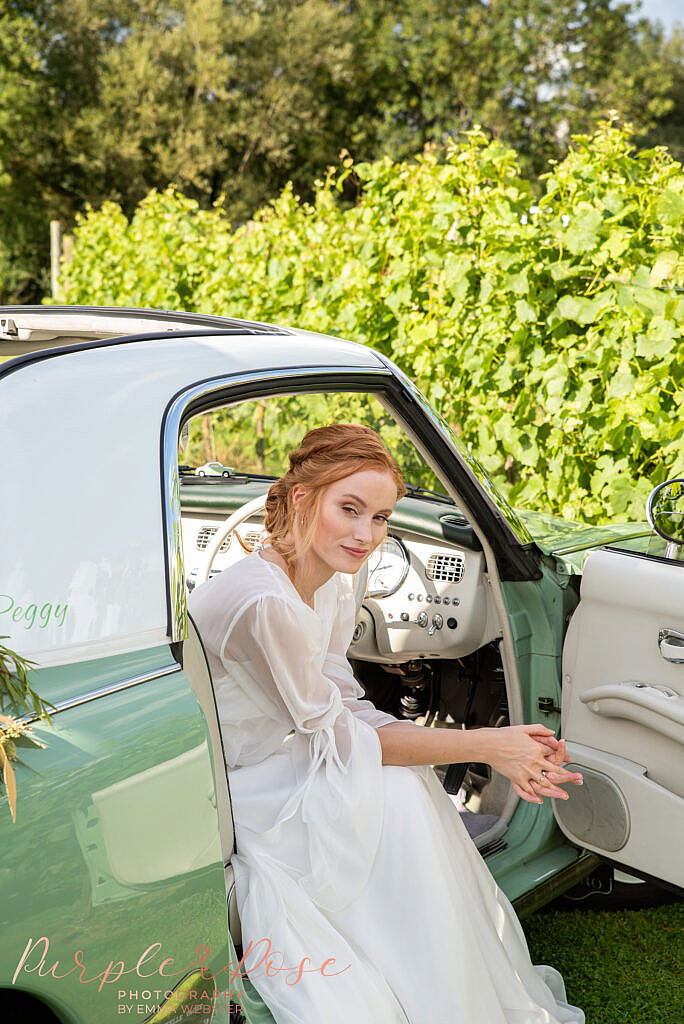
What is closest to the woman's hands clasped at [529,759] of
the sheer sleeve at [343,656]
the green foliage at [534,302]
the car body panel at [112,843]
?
the sheer sleeve at [343,656]

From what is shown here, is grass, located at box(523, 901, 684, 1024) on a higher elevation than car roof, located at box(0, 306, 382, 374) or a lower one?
lower

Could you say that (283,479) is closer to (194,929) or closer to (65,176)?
(194,929)

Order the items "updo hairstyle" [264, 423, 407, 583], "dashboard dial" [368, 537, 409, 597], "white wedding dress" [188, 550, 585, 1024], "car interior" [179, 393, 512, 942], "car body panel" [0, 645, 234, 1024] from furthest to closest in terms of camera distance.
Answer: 1. "dashboard dial" [368, 537, 409, 597]
2. "car interior" [179, 393, 512, 942]
3. "updo hairstyle" [264, 423, 407, 583]
4. "white wedding dress" [188, 550, 585, 1024]
5. "car body panel" [0, 645, 234, 1024]

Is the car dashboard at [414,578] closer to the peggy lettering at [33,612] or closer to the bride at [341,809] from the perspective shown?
the bride at [341,809]

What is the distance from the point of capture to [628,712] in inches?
96.7

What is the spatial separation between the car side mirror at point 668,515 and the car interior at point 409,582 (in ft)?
1.61

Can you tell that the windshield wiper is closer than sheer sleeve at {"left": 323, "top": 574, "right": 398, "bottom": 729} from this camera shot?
No

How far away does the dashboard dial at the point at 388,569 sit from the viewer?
2.96 m

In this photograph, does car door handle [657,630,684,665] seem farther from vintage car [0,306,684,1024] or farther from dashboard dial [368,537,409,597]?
dashboard dial [368,537,409,597]

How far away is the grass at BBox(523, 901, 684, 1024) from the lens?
2545 mm

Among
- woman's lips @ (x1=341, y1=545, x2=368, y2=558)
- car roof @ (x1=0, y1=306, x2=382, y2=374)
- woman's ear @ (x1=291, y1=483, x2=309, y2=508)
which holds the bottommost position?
woman's lips @ (x1=341, y1=545, x2=368, y2=558)

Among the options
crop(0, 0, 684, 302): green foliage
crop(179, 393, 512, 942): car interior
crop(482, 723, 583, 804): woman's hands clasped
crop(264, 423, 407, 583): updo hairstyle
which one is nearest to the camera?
crop(482, 723, 583, 804): woman's hands clasped

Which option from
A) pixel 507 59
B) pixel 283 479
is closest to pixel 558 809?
pixel 283 479

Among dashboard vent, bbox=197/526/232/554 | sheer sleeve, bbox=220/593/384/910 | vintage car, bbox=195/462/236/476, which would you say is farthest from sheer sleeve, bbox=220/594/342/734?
vintage car, bbox=195/462/236/476
